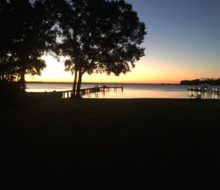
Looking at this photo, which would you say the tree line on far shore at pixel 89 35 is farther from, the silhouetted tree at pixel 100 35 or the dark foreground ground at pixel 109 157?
the dark foreground ground at pixel 109 157

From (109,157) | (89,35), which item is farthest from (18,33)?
(109,157)

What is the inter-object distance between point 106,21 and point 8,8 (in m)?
12.1

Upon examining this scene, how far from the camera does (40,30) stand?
24.2 metres

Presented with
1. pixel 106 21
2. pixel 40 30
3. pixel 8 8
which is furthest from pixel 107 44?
pixel 8 8

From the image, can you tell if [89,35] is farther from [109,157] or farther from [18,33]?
[109,157]

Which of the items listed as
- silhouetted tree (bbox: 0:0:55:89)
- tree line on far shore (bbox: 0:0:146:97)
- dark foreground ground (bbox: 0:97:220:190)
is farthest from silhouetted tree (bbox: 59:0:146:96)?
dark foreground ground (bbox: 0:97:220:190)

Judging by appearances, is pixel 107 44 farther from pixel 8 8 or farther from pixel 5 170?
pixel 5 170

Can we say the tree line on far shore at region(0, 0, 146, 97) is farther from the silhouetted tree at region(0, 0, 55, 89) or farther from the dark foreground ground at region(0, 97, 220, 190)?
the dark foreground ground at region(0, 97, 220, 190)

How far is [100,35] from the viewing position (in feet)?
91.0

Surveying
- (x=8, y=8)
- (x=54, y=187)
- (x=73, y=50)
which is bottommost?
(x=54, y=187)

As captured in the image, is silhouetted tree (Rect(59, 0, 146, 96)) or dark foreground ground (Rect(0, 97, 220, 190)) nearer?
dark foreground ground (Rect(0, 97, 220, 190))

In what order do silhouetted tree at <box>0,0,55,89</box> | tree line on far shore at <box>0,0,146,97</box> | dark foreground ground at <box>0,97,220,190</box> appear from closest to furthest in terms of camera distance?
dark foreground ground at <box>0,97,220,190</box> → silhouetted tree at <box>0,0,55,89</box> → tree line on far shore at <box>0,0,146,97</box>

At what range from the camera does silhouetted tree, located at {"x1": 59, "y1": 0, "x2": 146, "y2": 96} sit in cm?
2688

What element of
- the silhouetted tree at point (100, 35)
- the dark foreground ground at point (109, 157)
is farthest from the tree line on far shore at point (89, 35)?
the dark foreground ground at point (109, 157)
